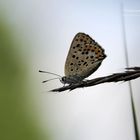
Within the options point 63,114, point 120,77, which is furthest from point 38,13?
point 120,77

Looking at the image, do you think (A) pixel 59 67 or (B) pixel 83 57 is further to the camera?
(A) pixel 59 67

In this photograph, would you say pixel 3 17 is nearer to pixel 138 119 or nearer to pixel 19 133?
pixel 19 133

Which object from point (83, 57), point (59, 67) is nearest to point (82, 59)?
point (83, 57)

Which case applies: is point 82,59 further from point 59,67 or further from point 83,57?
point 59,67

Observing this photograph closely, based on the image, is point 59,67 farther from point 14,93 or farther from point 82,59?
point 82,59

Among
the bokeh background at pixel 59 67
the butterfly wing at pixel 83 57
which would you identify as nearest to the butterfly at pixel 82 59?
the butterfly wing at pixel 83 57

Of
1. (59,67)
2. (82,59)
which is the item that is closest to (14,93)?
(59,67)

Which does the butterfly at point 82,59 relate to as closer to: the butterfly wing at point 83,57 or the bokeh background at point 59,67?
the butterfly wing at point 83,57
